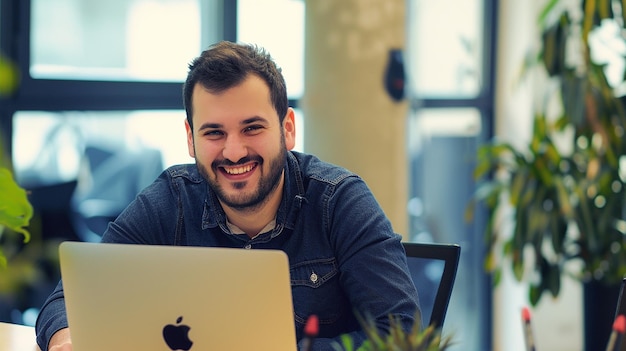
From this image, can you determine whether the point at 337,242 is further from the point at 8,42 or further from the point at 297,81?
the point at 297,81

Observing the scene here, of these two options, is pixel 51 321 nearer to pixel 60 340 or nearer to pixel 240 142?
pixel 60 340

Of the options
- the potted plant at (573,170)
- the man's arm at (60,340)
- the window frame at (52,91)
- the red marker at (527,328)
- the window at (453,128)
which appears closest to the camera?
the red marker at (527,328)

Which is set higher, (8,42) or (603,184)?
(8,42)

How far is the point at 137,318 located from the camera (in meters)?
1.28

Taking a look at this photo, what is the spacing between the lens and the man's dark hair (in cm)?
176

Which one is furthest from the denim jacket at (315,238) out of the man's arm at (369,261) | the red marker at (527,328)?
the red marker at (527,328)

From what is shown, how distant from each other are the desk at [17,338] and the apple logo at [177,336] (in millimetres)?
643

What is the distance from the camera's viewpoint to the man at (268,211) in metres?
1.73

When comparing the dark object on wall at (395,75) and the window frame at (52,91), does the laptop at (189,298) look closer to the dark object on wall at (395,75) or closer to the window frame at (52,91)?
the window frame at (52,91)

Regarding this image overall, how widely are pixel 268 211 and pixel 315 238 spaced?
0.38ft

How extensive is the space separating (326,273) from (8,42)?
5.13 ft

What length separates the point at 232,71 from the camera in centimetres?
176

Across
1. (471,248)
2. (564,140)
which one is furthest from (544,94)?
(471,248)

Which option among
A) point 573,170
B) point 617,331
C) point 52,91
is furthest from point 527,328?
point 573,170
